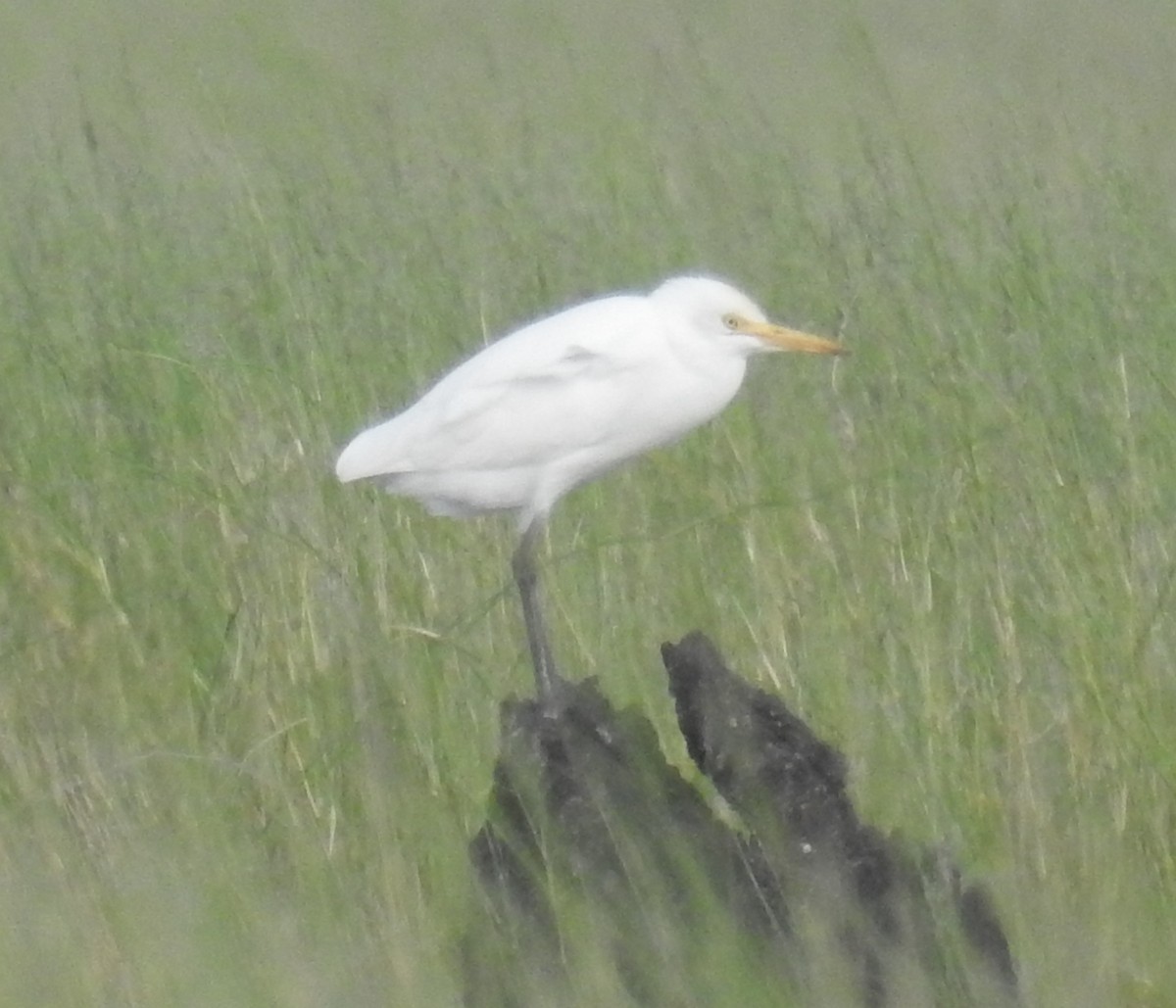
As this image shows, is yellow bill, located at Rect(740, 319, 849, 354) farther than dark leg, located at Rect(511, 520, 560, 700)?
Yes

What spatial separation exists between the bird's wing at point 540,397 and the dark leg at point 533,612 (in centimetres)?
13

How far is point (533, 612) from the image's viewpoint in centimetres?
275

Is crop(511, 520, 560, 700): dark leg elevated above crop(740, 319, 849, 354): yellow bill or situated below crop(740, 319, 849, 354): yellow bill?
below

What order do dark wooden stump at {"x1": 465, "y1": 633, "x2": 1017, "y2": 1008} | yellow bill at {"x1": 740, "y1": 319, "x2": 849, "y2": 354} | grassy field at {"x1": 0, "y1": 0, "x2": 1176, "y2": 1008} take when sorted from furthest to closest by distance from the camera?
yellow bill at {"x1": 740, "y1": 319, "x2": 849, "y2": 354} < grassy field at {"x1": 0, "y1": 0, "x2": 1176, "y2": 1008} < dark wooden stump at {"x1": 465, "y1": 633, "x2": 1017, "y2": 1008}

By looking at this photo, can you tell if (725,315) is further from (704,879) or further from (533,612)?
(704,879)

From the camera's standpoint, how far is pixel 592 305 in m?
2.90

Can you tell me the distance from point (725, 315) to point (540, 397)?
11.5 inches

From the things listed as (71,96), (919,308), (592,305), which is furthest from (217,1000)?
(71,96)

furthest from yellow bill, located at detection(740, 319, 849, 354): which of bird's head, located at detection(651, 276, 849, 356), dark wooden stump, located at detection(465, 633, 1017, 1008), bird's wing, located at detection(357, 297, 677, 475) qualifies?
dark wooden stump, located at detection(465, 633, 1017, 1008)

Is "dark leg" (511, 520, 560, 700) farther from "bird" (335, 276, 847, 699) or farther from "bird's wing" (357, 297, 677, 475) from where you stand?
"bird's wing" (357, 297, 677, 475)

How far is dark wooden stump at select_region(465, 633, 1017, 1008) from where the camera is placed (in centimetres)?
196

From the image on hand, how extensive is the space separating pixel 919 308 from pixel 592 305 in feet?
2.53

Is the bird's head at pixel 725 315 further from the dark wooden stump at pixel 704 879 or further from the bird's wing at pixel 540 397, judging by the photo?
the dark wooden stump at pixel 704 879

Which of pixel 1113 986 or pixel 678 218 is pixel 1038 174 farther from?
pixel 1113 986
